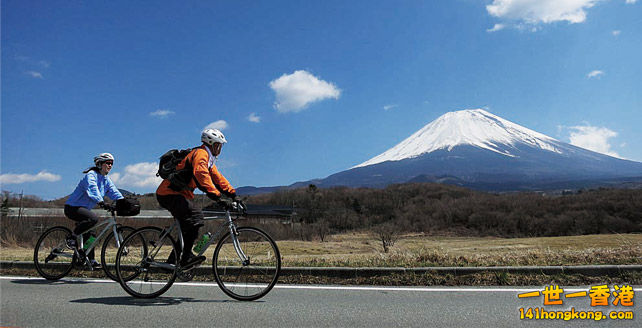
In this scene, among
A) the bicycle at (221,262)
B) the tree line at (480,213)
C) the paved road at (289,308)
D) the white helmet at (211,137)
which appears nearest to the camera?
the paved road at (289,308)

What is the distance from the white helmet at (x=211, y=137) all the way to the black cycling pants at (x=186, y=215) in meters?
0.75

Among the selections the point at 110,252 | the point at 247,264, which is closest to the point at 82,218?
the point at 110,252

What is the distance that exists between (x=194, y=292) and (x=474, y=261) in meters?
4.39

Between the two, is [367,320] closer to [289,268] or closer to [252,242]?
[252,242]

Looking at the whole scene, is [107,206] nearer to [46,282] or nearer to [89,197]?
[89,197]

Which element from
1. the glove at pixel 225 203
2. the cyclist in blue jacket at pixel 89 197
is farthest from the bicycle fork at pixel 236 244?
the cyclist in blue jacket at pixel 89 197

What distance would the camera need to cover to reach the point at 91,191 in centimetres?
693

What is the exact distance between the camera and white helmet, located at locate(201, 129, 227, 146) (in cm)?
556

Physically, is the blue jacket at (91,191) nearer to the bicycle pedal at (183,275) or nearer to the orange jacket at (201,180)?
the orange jacket at (201,180)

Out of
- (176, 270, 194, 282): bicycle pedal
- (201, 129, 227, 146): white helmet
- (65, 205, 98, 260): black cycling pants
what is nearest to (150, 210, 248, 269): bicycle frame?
(176, 270, 194, 282): bicycle pedal

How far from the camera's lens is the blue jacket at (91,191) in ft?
22.8

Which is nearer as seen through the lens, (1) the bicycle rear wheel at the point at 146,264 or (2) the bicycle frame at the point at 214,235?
(2) the bicycle frame at the point at 214,235

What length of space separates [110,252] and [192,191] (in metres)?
1.67

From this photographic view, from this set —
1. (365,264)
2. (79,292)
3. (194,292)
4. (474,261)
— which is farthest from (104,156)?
(474,261)
